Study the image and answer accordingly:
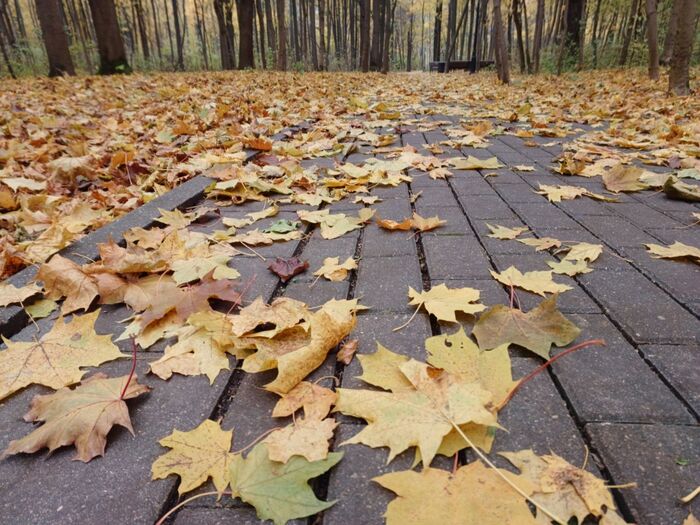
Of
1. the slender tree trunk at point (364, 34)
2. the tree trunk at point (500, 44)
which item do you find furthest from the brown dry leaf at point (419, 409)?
the slender tree trunk at point (364, 34)

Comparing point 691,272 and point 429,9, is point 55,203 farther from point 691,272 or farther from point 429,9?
point 429,9

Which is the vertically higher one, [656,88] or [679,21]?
[679,21]

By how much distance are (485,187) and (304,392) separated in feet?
6.65

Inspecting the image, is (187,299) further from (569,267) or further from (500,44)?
(500,44)

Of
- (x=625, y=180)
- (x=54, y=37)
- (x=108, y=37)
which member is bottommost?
(x=625, y=180)

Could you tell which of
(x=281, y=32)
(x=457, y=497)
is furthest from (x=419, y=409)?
(x=281, y=32)

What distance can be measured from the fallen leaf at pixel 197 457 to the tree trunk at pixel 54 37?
1254cm

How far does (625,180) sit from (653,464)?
85.5 inches

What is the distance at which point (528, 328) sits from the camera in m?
1.27

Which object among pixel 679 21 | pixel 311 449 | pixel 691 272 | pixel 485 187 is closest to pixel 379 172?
pixel 485 187

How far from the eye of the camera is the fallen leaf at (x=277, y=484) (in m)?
0.79

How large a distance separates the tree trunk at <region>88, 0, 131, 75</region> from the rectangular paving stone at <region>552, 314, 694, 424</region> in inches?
558

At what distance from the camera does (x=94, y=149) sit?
3643mm

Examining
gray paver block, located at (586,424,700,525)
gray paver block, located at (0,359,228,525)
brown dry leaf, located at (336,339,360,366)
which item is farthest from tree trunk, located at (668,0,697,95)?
gray paver block, located at (0,359,228,525)
